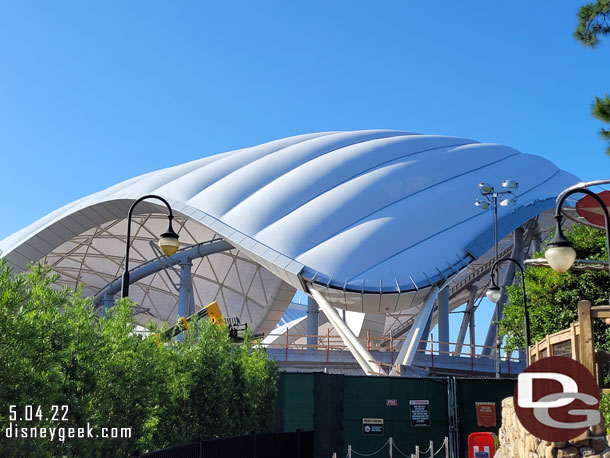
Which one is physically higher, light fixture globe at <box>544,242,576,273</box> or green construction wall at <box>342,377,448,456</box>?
light fixture globe at <box>544,242,576,273</box>

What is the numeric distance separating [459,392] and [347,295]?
17526 mm

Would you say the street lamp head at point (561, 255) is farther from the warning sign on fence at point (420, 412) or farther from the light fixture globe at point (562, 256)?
the warning sign on fence at point (420, 412)

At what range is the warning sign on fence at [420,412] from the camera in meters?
24.4

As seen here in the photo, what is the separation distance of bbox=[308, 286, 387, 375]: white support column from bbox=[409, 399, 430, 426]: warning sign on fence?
1296cm

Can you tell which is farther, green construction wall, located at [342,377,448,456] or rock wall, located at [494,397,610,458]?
green construction wall, located at [342,377,448,456]

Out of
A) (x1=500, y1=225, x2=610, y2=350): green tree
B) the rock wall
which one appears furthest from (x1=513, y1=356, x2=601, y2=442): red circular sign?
(x1=500, y1=225, x2=610, y2=350): green tree

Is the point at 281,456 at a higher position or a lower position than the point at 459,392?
lower

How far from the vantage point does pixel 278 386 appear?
24516 millimetres

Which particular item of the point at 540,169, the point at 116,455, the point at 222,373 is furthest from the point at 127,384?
the point at 540,169

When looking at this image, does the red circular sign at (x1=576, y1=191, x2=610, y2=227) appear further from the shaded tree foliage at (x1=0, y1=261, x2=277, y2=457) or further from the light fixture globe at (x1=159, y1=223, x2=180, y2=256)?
the shaded tree foliage at (x1=0, y1=261, x2=277, y2=457)

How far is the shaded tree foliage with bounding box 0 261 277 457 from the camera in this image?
10.6 metres

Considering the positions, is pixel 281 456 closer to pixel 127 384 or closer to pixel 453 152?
pixel 127 384

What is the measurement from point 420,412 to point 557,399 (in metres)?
14.5

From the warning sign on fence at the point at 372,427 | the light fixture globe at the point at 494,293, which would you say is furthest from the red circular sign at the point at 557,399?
the light fixture globe at the point at 494,293
